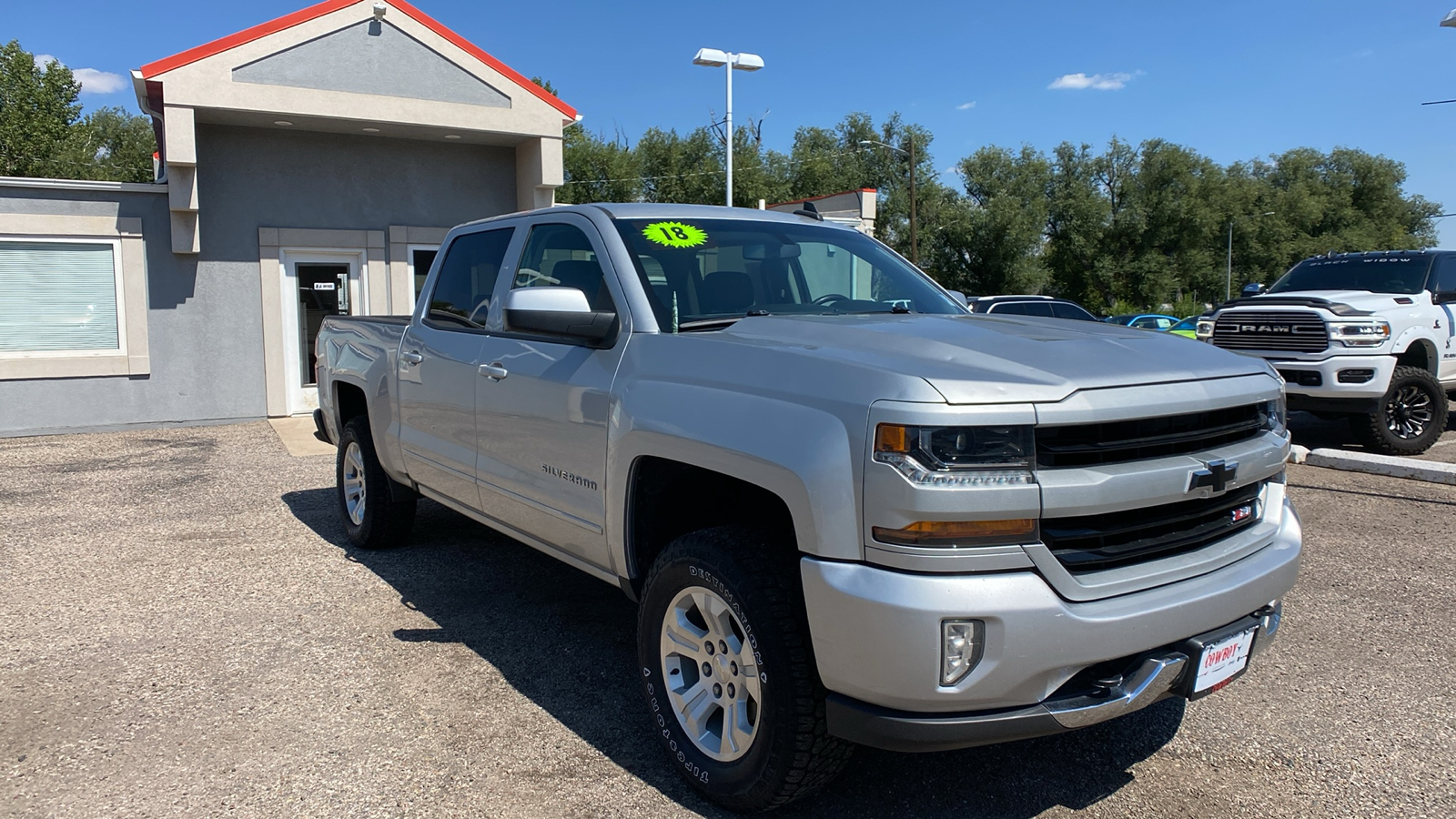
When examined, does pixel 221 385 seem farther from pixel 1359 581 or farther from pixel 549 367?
pixel 1359 581

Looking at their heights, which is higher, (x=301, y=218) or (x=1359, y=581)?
(x=301, y=218)

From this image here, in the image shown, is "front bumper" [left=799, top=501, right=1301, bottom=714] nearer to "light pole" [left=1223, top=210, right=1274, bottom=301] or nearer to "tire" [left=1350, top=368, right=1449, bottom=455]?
"tire" [left=1350, top=368, right=1449, bottom=455]

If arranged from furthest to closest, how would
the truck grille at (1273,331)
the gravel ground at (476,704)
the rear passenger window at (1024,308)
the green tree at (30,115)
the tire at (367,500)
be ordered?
1. the green tree at (30,115)
2. the rear passenger window at (1024,308)
3. the truck grille at (1273,331)
4. the tire at (367,500)
5. the gravel ground at (476,704)

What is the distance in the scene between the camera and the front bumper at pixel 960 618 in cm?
254

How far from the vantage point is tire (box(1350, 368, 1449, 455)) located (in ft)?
31.6

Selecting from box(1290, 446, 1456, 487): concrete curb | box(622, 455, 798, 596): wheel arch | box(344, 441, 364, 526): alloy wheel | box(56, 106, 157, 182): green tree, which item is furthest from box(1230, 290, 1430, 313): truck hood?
box(56, 106, 157, 182): green tree

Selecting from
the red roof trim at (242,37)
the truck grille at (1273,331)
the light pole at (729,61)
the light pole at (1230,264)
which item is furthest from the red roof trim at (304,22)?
the light pole at (1230,264)

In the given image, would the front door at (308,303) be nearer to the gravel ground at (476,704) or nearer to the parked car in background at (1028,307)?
the gravel ground at (476,704)

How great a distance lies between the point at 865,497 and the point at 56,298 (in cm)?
1267

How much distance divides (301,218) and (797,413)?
12.1m

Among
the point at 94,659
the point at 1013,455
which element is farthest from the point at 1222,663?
the point at 94,659

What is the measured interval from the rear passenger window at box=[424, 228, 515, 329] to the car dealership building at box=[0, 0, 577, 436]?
26.2 feet

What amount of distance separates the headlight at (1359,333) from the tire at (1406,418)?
0.43m

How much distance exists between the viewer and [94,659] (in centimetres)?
451
